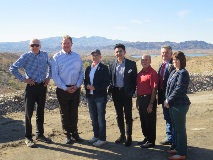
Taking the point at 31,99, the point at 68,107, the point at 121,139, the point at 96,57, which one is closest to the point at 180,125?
the point at 121,139

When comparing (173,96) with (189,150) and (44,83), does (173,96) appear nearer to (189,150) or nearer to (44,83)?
(189,150)

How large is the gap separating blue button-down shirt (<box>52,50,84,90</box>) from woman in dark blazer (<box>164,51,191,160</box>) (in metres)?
1.95

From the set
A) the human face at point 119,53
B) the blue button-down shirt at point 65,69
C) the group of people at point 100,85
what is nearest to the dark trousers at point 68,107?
the group of people at point 100,85

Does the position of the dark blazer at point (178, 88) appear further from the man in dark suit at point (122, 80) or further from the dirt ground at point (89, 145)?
the dirt ground at point (89, 145)

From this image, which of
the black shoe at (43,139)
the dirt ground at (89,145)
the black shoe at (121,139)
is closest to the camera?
the dirt ground at (89,145)

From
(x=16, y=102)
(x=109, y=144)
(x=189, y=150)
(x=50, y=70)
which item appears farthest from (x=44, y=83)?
(x=16, y=102)

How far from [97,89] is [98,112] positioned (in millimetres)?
503

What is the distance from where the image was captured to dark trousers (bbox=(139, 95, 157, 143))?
577cm

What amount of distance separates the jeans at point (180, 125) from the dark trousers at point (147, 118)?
619mm

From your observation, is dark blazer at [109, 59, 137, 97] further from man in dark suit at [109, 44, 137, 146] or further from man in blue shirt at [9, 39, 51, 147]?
man in blue shirt at [9, 39, 51, 147]

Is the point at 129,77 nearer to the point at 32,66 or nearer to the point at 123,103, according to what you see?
the point at 123,103

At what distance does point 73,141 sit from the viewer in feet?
21.6

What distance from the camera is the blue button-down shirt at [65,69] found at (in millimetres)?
6039

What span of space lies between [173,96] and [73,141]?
2654 millimetres
